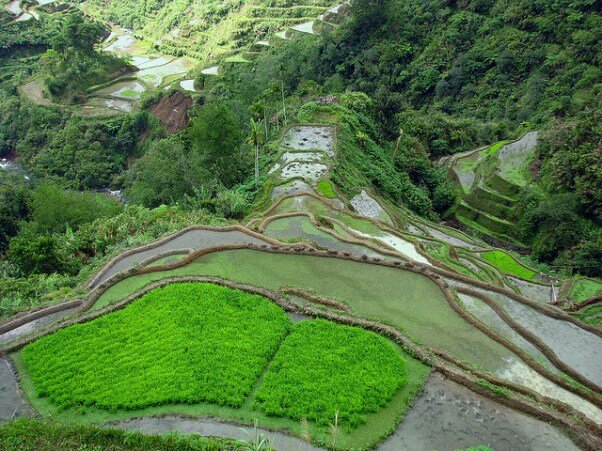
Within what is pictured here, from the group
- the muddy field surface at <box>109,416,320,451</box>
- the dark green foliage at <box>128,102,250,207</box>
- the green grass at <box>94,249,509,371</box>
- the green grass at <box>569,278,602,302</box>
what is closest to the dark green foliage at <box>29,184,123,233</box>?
the dark green foliage at <box>128,102,250,207</box>

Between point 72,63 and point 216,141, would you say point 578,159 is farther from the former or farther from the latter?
point 72,63

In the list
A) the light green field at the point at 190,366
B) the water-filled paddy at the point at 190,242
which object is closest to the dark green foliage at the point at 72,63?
the water-filled paddy at the point at 190,242

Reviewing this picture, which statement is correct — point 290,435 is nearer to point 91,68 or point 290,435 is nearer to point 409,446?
point 409,446

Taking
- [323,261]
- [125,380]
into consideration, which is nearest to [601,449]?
[323,261]

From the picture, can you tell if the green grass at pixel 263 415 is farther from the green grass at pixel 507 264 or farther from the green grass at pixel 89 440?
the green grass at pixel 507 264

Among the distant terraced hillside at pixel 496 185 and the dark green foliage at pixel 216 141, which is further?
the distant terraced hillside at pixel 496 185

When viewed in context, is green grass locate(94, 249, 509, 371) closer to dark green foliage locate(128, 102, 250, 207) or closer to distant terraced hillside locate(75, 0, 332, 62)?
dark green foliage locate(128, 102, 250, 207)

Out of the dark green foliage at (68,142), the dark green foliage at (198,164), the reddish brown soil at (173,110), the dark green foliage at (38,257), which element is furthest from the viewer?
the reddish brown soil at (173,110)
